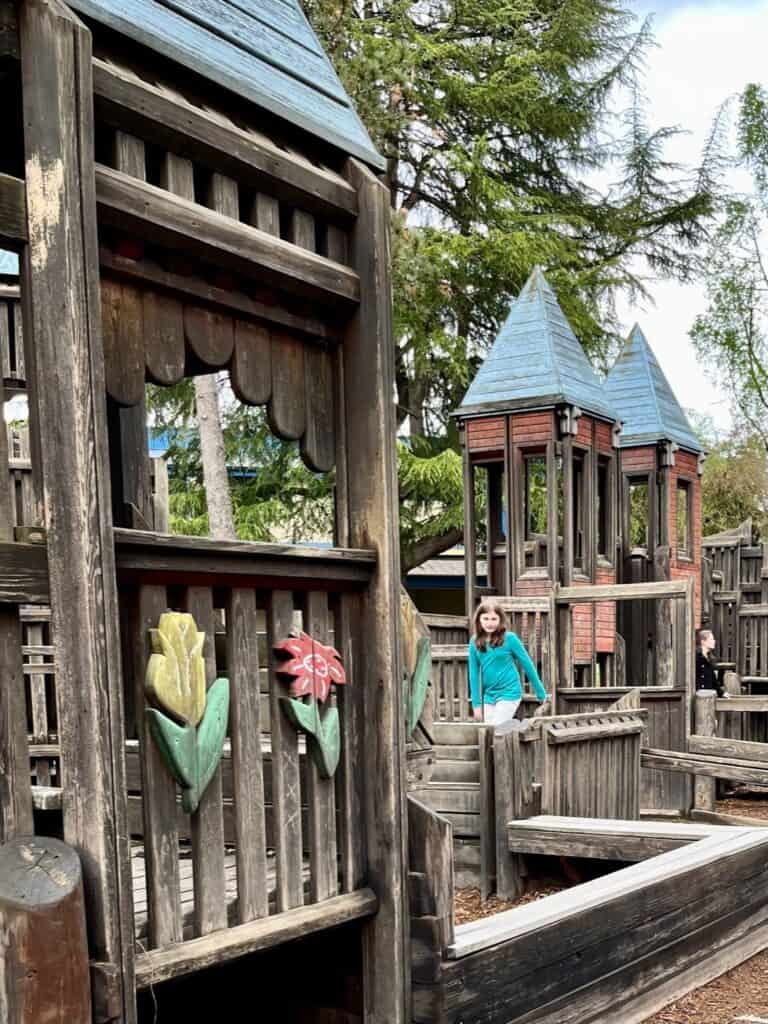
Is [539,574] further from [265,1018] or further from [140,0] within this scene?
[140,0]

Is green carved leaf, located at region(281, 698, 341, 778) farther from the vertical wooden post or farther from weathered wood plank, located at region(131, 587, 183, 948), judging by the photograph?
the vertical wooden post

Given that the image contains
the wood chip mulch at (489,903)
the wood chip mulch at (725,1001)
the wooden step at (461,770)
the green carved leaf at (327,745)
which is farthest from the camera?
the wooden step at (461,770)

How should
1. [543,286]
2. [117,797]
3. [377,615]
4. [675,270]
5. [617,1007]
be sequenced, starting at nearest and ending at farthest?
1. [117,797]
2. [377,615]
3. [617,1007]
4. [543,286]
5. [675,270]

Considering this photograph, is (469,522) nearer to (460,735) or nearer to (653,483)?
(653,483)

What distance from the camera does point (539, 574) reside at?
1435cm

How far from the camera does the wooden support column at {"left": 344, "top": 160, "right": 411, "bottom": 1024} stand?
4.20m

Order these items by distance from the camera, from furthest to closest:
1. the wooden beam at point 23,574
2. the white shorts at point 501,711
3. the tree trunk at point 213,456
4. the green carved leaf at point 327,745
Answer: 1. the tree trunk at point 213,456
2. the white shorts at point 501,711
3. the green carved leaf at point 327,745
4. the wooden beam at point 23,574

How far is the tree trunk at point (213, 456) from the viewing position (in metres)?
16.8

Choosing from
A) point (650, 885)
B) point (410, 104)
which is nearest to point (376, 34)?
point (410, 104)

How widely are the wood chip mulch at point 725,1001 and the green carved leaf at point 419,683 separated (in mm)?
2171

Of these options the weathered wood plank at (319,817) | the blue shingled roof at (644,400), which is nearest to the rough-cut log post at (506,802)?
the weathered wood plank at (319,817)

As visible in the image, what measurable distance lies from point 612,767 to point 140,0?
700cm

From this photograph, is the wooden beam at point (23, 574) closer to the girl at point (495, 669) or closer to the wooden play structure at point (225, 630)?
the wooden play structure at point (225, 630)

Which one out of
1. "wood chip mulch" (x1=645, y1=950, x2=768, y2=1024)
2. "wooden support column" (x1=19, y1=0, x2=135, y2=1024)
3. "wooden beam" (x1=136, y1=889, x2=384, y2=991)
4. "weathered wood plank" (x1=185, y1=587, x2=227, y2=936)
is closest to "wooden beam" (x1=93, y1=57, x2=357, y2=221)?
"wooden support column" (x1=19, y1=0, x2=135, y2=1024)
